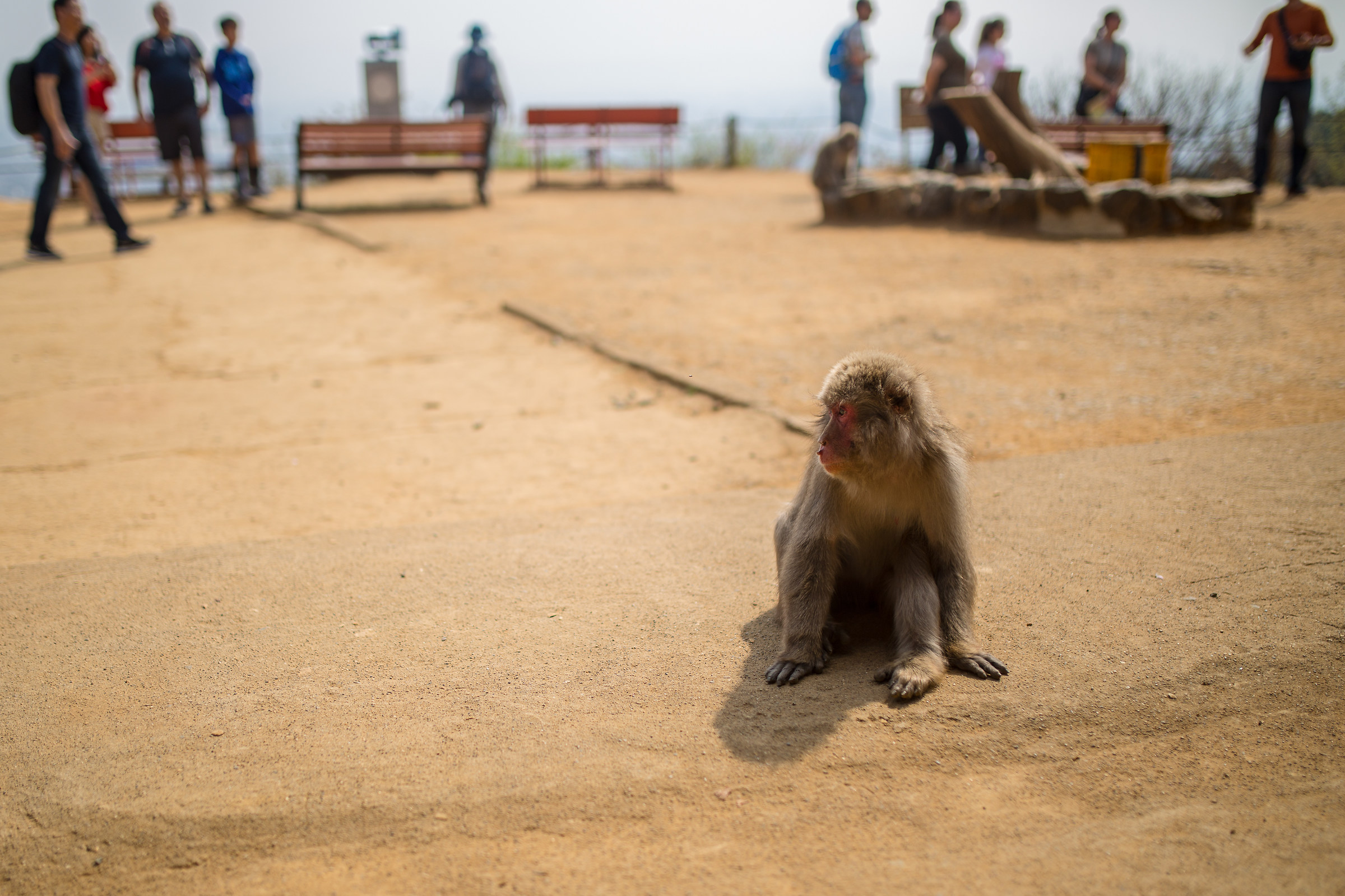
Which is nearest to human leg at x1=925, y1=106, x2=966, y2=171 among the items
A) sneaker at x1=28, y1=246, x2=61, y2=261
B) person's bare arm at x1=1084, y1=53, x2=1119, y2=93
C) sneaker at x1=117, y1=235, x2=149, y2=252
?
person's bare arm at x1=1084, y1=53, x2=1119, y2=93

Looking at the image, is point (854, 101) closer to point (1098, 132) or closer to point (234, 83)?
point (1098, 132)

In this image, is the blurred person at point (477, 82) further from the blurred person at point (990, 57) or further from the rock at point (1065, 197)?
the rock at point (1065, 197)

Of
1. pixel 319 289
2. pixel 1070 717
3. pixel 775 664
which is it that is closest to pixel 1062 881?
pixel 1070 717

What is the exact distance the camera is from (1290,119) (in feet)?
32.7

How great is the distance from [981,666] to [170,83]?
38.2 feet

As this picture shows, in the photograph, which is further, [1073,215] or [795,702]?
[1073,215]

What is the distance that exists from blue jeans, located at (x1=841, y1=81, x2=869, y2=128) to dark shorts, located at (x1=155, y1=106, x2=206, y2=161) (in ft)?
26.8

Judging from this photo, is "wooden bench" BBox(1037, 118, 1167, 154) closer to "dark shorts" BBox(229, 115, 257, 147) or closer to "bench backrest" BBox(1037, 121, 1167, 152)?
"bench backrest" BBox(1037, 121, 1167, 152)

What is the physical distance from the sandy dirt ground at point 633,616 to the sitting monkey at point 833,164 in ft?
14.4

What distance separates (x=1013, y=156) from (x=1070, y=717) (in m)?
8.92

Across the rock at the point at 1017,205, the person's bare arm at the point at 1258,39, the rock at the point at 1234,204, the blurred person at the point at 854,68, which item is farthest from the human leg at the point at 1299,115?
the blurred person at the point at 854,68

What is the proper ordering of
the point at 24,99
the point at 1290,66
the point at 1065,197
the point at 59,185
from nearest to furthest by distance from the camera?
the point at 24,99 < the point at 59,185 < the point at 1065,197 < the point at 1290,66

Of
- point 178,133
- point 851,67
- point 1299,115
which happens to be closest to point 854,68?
point 851,67

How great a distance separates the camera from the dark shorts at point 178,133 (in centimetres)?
1122
